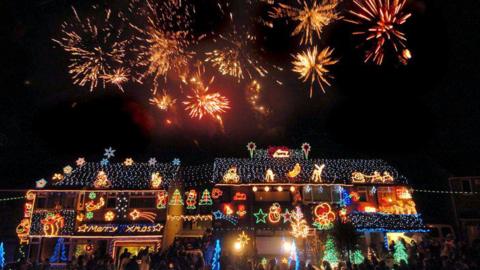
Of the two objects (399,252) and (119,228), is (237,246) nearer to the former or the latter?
(119,228)

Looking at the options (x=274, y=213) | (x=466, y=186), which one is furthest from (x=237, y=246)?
(x=466, y=186)

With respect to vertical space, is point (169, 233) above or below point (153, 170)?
below

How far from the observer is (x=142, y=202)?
2306cm

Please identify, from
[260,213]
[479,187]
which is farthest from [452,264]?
[479,187]

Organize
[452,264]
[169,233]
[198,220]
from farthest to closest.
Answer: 1. [198,220]
2. [169,233]
3. [452,264]

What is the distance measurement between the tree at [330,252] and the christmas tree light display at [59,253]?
15.8 m

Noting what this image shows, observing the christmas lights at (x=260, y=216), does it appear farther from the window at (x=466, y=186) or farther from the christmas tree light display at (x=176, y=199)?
the window at (x=466, y=186)

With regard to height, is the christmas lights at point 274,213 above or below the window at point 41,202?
below

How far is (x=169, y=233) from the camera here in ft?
75.4

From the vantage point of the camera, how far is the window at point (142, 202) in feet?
75.6

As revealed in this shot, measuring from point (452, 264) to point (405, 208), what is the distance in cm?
965

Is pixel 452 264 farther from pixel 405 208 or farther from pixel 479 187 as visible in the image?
pixel 479 187

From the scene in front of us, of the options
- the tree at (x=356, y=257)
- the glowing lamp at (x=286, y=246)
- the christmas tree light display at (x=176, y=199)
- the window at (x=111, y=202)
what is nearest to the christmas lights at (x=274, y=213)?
the glowing lamp at (x=286, y=246)

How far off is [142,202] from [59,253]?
5.76 meters
